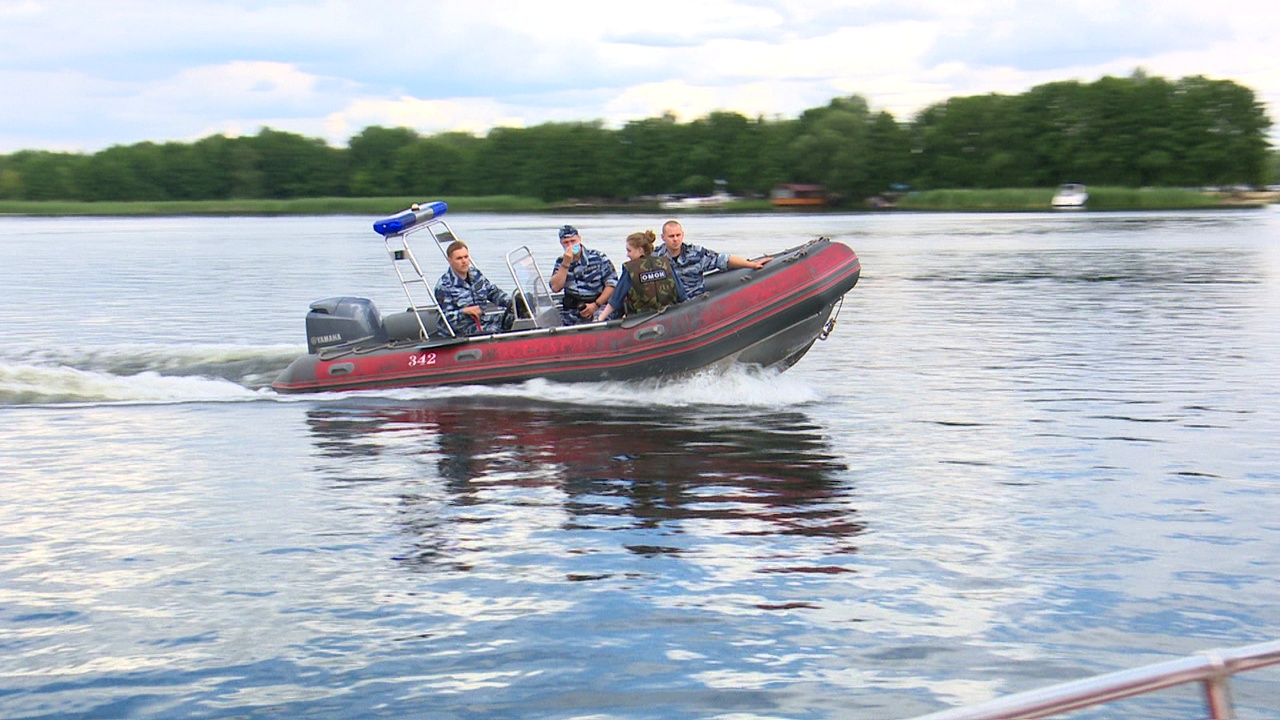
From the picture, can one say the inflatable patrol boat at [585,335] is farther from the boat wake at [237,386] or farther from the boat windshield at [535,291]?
the boat wake at [237,386]

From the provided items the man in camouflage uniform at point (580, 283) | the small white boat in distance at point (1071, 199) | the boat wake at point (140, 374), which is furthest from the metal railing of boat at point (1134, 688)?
the small white boat in distance at point (1071, 199)

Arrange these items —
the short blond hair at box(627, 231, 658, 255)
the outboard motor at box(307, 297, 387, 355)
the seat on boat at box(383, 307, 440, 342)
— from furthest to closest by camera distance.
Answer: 1. the seat on boat at box(383, 307, 440, 342)
2. the outboard motor at box(307, 297, 387, 355)
3. the short blond hair at box(627, 231, 658, 255)

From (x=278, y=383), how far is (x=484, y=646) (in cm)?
890

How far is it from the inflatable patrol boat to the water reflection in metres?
0.40

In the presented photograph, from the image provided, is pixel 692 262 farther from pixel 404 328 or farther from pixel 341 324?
pixel 341 324

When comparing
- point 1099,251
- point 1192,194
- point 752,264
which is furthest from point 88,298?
point 1192,194

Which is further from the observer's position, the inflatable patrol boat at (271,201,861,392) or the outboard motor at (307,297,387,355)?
the outboard motor at (307,297,387,355)

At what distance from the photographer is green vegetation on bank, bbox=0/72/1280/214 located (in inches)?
4129

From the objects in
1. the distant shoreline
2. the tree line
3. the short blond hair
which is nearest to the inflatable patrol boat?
the short blond hair

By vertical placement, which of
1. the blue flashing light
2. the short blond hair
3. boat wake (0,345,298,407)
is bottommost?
boat wake (0,345,298,407)

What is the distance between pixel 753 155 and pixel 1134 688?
13430cm

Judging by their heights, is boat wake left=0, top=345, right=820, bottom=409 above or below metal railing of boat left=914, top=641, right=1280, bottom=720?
below

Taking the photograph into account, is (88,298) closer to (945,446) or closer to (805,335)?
(805,335)

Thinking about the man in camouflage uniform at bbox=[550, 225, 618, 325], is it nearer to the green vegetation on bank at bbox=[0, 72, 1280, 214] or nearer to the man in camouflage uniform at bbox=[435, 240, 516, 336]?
the man in camouflage uniform at bbox=[435, 240, 516, 336]
